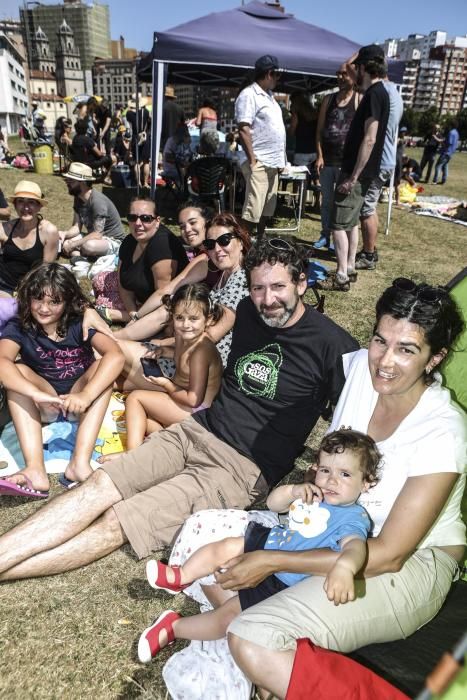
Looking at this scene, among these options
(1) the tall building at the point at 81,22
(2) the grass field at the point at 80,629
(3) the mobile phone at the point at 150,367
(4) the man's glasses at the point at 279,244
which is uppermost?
(1) the tall building at the point at 81,22

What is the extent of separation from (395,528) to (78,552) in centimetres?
152

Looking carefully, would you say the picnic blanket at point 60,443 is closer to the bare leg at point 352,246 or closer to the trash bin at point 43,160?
the bare leg at point 352,246

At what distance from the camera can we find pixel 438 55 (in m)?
155

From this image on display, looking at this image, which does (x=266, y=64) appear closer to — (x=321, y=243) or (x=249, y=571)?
(x=321, y=243)

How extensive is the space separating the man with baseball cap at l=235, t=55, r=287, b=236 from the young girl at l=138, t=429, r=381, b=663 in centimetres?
575

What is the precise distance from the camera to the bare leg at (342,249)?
6238 mm

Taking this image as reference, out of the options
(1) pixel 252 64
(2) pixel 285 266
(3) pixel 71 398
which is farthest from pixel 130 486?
(1) pixel 252 64

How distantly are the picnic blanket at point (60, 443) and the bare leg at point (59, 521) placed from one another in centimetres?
81

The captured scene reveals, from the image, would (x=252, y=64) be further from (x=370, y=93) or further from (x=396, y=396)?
(x=396, y=396)

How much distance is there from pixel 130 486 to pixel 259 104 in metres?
6.20

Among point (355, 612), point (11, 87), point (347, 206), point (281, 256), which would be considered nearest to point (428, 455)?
point (355, 612)

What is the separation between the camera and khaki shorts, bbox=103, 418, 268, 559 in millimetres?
2484

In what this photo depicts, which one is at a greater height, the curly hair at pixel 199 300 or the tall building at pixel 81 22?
the tall building at pixel 81 22

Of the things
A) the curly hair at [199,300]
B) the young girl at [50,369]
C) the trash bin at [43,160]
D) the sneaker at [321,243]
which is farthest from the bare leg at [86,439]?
the trash bin at [43,160]
